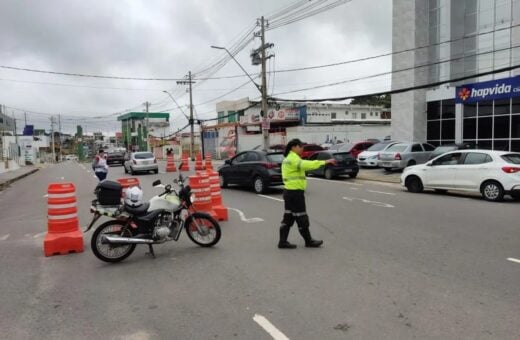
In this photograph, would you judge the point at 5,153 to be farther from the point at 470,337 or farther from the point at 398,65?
the point at 470,337

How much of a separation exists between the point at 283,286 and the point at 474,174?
411 inches

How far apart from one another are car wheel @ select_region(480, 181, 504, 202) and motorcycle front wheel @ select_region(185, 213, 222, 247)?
9272 millimetres

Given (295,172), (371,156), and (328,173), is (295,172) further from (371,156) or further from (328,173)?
(371,156)

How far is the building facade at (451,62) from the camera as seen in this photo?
2722 cm

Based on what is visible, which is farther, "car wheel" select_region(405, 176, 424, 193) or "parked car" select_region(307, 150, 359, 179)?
"parked car" select_region(307, 150, 359, 179)

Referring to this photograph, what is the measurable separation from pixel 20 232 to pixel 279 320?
7.47 metres

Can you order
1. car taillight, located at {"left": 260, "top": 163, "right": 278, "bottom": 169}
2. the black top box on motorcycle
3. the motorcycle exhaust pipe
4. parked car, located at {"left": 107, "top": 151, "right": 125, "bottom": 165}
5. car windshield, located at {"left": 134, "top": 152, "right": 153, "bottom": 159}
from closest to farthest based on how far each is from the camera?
the motorcycle exhaust pipe < the black top box on motorcycle < car taillight, located at {"left": 260, "top": 163, "right": 278, "bottom": 169} < car windshield, located at {"left": 134, "top": 152, "right": 153, "bottom": 159} < parked car, located at {"left": 107, "top": 151, "right": 125, "bottom": 165}

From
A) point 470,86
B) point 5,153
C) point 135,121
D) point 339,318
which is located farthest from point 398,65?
point 135,121

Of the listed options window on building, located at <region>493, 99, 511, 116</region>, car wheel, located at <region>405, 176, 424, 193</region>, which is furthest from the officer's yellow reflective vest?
window on building, located at <region>493, 99, 511, 116</region>

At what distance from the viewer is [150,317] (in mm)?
4672

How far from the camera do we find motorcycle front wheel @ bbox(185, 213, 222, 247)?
7.68 meters

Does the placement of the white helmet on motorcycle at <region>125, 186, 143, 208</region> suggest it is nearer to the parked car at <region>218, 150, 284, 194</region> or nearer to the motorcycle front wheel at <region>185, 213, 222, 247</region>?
the motorcycle front wheel at <region>185, 213, 222, 247</region>

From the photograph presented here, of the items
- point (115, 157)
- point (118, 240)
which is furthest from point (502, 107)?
point (115, 157)

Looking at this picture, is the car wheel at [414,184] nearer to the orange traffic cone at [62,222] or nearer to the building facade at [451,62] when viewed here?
the orange traffic cone at [62,222]
